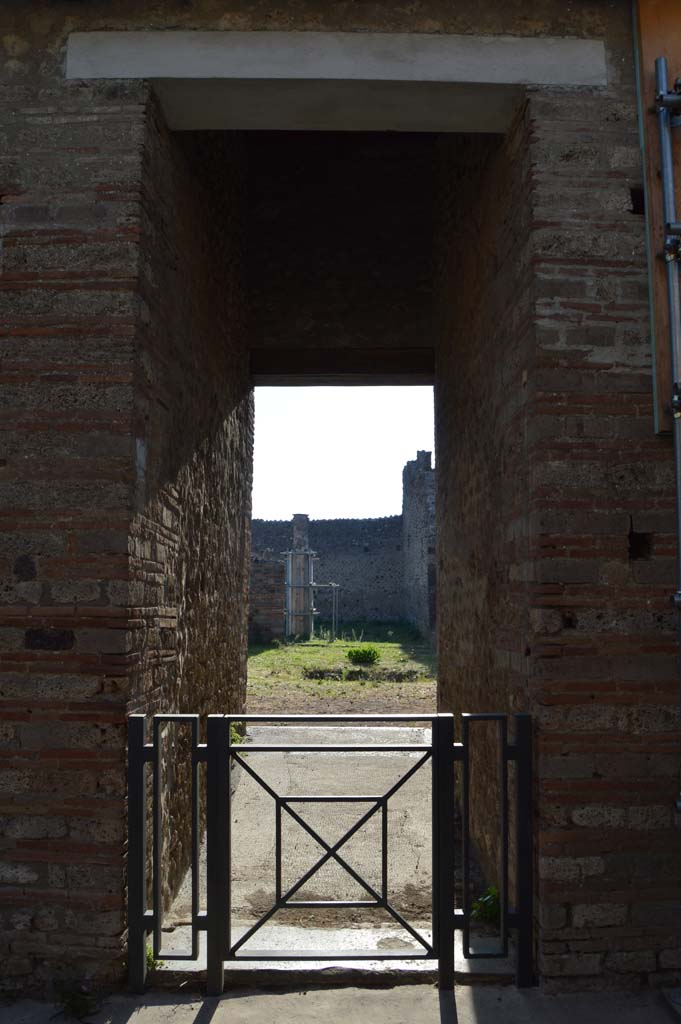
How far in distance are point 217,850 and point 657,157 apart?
3604mm

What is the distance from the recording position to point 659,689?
3.65 m

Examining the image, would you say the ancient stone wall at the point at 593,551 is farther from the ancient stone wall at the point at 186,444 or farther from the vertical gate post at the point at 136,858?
the ancient stone wall at the point at 186,444

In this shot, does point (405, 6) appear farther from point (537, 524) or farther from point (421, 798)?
point (421, 798)

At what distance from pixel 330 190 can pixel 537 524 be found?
5.49m

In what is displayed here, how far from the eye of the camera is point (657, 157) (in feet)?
12.6

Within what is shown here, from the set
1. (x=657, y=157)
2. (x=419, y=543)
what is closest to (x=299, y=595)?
(x=419, y=543)

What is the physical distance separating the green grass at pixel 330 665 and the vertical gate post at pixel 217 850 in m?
8.48

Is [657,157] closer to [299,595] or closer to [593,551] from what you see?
[593,551]

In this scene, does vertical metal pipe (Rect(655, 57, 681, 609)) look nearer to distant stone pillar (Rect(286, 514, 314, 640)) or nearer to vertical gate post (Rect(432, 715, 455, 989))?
vertical gate post (Rect(432, 715, 455, 989))

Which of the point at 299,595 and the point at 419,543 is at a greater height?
the point at 419,543

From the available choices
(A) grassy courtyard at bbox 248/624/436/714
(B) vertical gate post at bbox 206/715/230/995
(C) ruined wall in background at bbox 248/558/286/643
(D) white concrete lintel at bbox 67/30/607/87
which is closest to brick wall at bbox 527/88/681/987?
(D) white concrete lintel at bbox 67/30/607/87

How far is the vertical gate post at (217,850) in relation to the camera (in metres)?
3.55

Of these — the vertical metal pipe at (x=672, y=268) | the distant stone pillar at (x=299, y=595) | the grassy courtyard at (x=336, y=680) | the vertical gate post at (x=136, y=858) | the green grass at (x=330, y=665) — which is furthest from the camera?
the distant stone pillar at (x=299, y=595)

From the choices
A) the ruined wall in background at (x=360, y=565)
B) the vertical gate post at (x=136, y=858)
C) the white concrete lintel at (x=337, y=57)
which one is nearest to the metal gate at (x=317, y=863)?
the vertical gate post at (x=136, y=858)
